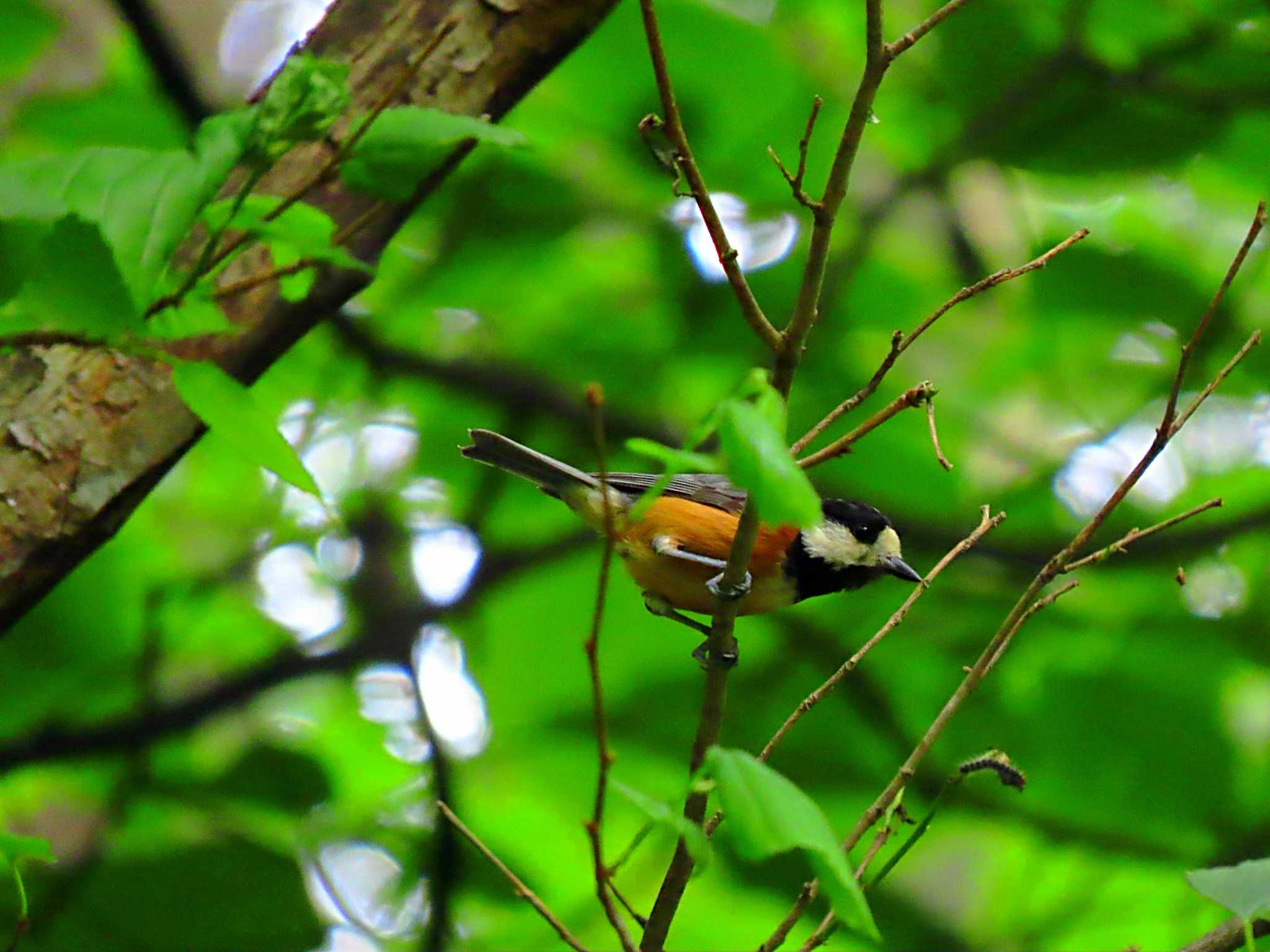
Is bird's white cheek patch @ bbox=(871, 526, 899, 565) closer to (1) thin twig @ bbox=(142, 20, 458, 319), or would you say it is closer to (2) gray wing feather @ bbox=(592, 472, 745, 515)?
(2) gray wing feather @ bbox=(592, 472, 745, 515)

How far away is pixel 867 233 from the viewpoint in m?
6.23

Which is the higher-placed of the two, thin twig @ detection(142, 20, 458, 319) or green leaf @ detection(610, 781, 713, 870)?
thin twig @ detection(142, 20, 458, 319)

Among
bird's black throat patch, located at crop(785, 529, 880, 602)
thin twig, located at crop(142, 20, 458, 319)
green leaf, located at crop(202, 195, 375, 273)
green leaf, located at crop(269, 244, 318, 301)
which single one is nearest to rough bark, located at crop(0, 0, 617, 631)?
green leaf, located at crop(269, 244, 318, 301)

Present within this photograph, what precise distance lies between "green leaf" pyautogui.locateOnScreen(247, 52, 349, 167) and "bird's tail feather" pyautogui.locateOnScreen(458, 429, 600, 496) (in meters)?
1.78

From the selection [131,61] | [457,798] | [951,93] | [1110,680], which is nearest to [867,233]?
[951,93]

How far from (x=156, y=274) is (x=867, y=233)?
13.8 feet

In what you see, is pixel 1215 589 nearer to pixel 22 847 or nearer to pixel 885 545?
pixel 885 545

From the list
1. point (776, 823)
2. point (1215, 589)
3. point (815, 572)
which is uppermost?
point (776, 823)

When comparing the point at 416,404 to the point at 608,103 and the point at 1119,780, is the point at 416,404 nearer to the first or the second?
the point at 608,103

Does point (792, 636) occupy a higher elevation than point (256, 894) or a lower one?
lower

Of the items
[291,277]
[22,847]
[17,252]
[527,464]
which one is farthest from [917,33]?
[527,464]

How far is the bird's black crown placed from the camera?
4.94m

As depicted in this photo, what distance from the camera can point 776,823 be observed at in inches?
70.6

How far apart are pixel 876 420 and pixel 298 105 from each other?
1314 millimetres
